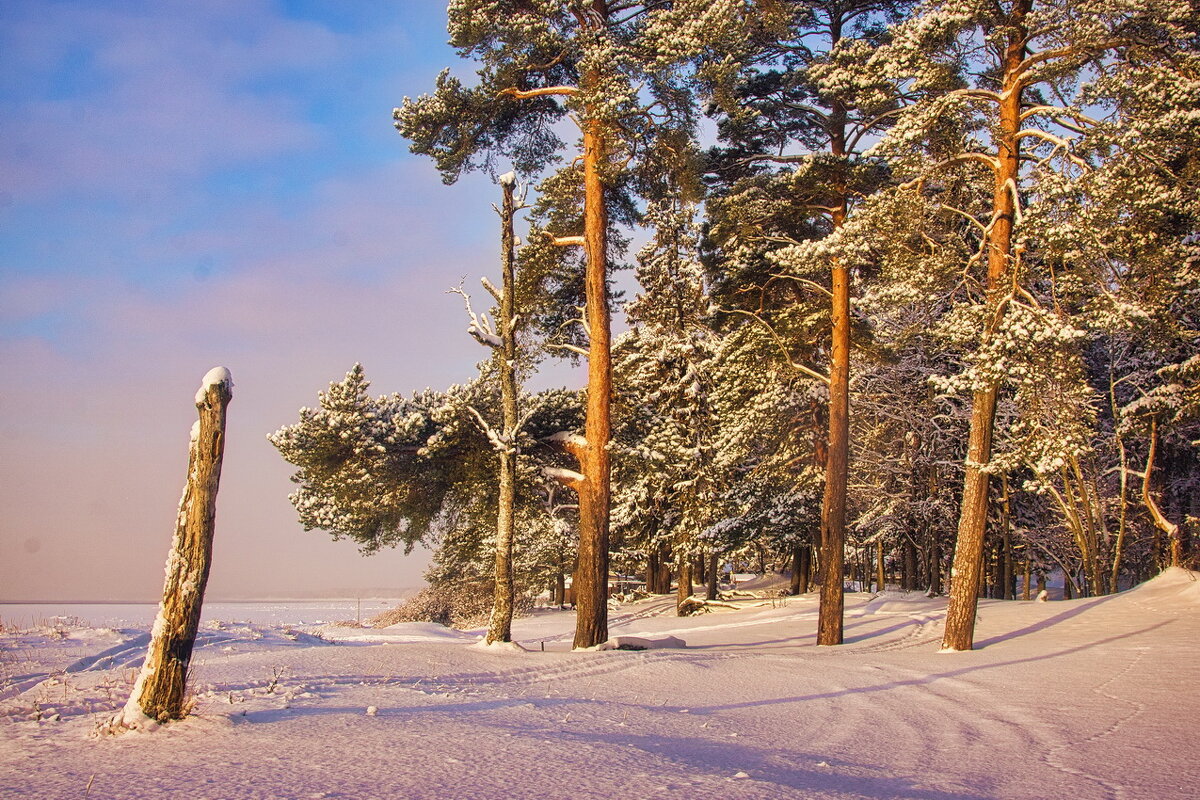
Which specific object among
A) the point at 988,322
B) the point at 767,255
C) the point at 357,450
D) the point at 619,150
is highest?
the point at 619,150

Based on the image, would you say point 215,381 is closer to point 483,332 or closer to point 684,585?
point 483,332

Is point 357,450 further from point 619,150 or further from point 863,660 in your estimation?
point 863,660

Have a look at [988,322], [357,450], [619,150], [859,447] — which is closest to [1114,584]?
[859,447]

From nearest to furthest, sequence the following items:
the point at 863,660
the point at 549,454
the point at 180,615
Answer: the point at 180,615 → the point at 863,660 → the point at 549,454

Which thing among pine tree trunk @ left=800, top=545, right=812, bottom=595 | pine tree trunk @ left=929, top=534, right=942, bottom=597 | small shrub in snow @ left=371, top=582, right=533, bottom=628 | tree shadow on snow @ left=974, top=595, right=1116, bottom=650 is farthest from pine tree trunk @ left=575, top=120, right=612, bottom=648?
pine tree trunk @ left=800, top=545, right=812, bottom=595

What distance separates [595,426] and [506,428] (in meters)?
1.60

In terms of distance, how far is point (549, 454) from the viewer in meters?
16.6

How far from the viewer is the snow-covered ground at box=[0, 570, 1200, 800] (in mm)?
3809

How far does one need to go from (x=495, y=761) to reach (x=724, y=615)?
72.4 feet

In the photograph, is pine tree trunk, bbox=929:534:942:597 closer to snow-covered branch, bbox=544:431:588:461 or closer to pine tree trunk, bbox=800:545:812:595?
pine tree trunk, bbox=800:545:812:595

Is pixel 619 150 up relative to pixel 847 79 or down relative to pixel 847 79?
down

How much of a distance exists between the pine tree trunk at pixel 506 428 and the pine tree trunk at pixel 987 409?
7.30 metres

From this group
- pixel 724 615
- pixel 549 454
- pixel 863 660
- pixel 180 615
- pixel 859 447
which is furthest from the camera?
pixel 859 447

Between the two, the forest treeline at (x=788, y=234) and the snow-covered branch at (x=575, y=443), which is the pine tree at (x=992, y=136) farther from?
the snow-covered branch at (x=575, y=443)
